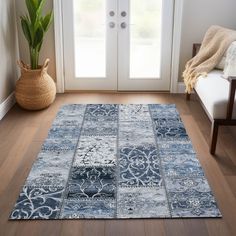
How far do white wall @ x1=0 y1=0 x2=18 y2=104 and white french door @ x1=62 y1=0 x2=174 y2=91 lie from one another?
579 mm

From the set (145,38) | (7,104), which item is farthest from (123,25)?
(7,104)

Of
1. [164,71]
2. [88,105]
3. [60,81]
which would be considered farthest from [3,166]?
[164,71]

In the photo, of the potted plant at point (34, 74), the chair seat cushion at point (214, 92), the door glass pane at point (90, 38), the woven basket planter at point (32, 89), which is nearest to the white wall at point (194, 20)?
the door glass pane at point (90, 38)

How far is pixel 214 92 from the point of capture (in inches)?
121

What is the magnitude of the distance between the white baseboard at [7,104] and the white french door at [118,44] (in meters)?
0.72

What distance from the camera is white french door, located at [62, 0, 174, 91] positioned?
4.24 m

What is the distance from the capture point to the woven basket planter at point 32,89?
3867 mm

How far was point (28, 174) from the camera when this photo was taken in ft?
8.77

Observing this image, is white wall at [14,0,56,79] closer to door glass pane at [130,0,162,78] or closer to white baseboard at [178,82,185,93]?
door glass pane at [130,0,162,78]

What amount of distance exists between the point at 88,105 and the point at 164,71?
1060 millimetres

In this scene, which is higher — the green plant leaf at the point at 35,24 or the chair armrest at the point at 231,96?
the green plant leaf at the point at 35,24

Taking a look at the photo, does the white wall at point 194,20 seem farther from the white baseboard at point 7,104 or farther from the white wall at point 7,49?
the white baseboard at point 7,104

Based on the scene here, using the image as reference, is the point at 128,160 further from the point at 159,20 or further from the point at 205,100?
the point at 159,20

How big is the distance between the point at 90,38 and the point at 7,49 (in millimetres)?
963
